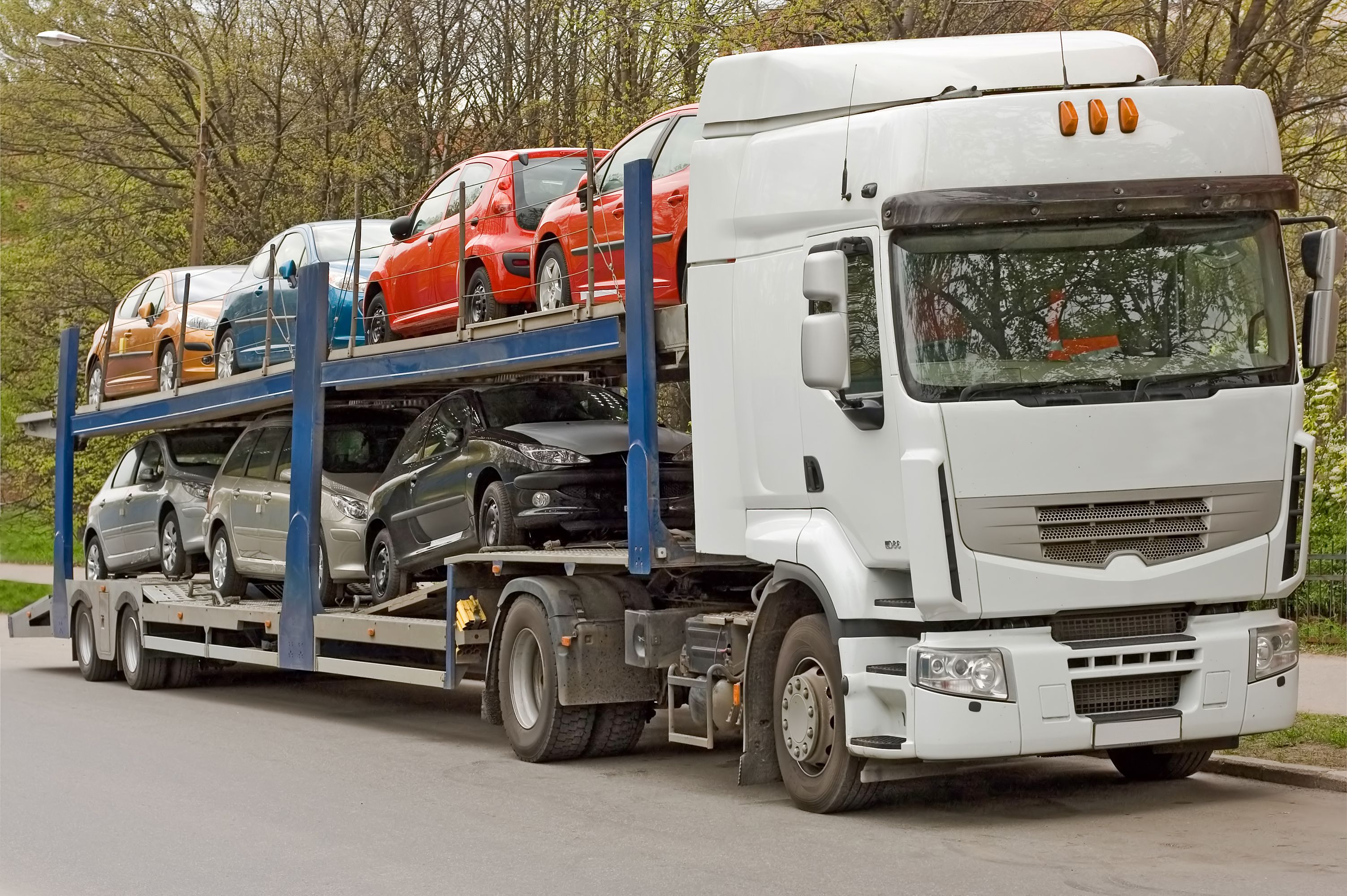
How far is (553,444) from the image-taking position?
440 inches

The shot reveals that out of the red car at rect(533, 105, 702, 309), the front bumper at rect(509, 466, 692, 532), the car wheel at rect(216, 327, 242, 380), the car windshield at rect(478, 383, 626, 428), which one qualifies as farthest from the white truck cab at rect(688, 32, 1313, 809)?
the car wheel at rect(216, 327, 242, 380)

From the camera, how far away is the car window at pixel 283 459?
14688 millimetres

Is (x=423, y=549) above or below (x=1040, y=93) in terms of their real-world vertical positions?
below

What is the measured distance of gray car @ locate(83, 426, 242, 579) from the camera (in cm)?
1725

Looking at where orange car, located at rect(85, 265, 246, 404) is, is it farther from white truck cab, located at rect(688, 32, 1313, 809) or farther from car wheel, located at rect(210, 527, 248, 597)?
white truck cab, located at rect(688, 32, 1313, 809)

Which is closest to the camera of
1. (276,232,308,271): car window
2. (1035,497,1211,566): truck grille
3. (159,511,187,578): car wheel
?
(1035,497,1211,566): truck grille

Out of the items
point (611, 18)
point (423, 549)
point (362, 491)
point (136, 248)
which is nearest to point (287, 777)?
point (423, 549)

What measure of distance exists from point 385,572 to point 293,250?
4189 mm

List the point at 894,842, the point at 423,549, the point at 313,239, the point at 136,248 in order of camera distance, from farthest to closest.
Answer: the point at 136,248
the point at 313,239
the point at 423,549
the point at 894,842

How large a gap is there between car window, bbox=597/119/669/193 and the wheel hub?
11.5 feet

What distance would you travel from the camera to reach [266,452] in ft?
49.8

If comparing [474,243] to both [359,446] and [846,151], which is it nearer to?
[359,446]

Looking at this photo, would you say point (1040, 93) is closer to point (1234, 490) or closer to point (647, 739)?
point (1234, 490)

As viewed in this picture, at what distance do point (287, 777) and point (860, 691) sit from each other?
4.21m
